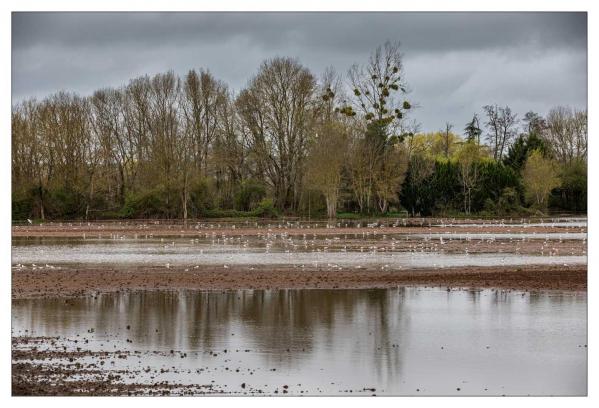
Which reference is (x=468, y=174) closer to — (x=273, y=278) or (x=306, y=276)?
(x=306, y=276)

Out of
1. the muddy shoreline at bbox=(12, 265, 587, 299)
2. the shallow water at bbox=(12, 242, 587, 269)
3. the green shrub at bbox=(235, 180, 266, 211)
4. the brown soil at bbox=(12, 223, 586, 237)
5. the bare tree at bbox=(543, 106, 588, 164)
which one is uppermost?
the bare tree at bbox=(543, 106, 588, 164)

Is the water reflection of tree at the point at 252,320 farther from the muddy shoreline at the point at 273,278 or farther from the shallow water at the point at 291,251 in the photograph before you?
the shallow water at the point at 291,251

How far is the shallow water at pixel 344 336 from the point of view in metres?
15.9

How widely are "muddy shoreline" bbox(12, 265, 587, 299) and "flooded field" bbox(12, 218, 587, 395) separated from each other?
0.07 metres

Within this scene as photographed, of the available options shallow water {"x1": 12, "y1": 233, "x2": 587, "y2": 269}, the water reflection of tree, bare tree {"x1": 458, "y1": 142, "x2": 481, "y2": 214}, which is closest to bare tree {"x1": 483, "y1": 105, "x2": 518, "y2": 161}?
bare tree {"x1": 458, "y1": 142, "x2": 481, "y2": 214}

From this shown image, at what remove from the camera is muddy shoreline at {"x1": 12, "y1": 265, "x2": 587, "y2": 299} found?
28.0 m

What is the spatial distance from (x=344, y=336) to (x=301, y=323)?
186cm

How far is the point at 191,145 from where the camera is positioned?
87250 millimetres

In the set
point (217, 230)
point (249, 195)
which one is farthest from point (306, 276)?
point (249, 195)

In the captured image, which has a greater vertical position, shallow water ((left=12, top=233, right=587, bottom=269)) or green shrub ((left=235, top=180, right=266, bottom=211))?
green shrub ((left=235, top=180, right=266, bottom=211))

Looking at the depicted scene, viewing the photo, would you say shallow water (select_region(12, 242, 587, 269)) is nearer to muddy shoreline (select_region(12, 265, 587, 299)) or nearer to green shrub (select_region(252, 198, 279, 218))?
muddy shoreline (select_region(12, 265, 587, 299))

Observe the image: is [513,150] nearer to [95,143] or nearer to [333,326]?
[95,143]

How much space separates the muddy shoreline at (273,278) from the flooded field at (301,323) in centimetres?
7
